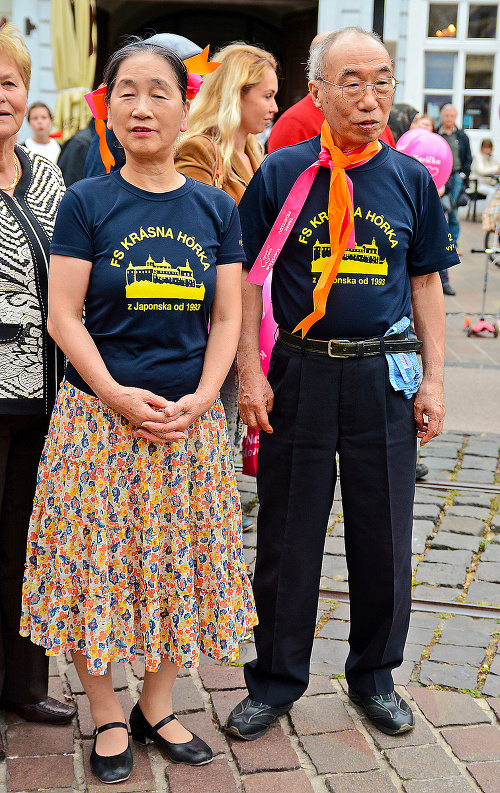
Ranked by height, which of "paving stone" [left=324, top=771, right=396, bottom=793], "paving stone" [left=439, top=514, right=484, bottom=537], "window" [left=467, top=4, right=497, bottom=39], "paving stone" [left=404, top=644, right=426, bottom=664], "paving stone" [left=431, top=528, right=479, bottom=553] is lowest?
"paving stone" [left=324, top=771, right=396, bottom=793]

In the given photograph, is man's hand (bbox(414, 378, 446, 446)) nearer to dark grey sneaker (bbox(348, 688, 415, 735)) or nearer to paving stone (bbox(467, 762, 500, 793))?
dark grey sneaker (bbox(348, 688, 415, 735))

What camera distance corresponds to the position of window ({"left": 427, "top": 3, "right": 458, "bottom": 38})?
19.5m

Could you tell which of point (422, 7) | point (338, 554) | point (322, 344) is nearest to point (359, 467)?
point (322, 344)

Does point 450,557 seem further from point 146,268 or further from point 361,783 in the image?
A: point 146,268

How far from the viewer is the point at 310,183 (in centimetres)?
272

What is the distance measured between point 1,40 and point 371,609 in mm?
2048

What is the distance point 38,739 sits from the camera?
2.88 meters

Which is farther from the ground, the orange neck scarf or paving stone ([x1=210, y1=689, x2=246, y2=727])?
the orange neck scarf

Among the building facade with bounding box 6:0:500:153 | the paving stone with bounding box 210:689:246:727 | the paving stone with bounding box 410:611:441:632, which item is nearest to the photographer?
the paving stone with bounding box 210:689:246:727

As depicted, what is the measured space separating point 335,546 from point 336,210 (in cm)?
208

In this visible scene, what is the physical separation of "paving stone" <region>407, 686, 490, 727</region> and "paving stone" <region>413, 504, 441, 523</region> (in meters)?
1.56

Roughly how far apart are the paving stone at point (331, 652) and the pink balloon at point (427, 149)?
13.2 ft

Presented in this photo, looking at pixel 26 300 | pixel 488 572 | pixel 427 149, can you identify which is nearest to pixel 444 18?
pixel 427 149

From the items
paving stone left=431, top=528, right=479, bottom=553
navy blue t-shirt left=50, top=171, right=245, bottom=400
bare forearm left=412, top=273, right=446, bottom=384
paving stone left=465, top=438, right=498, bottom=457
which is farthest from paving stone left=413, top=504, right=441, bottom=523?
navy blue t-shirt left=50, top=171, right=245, bottom=400
